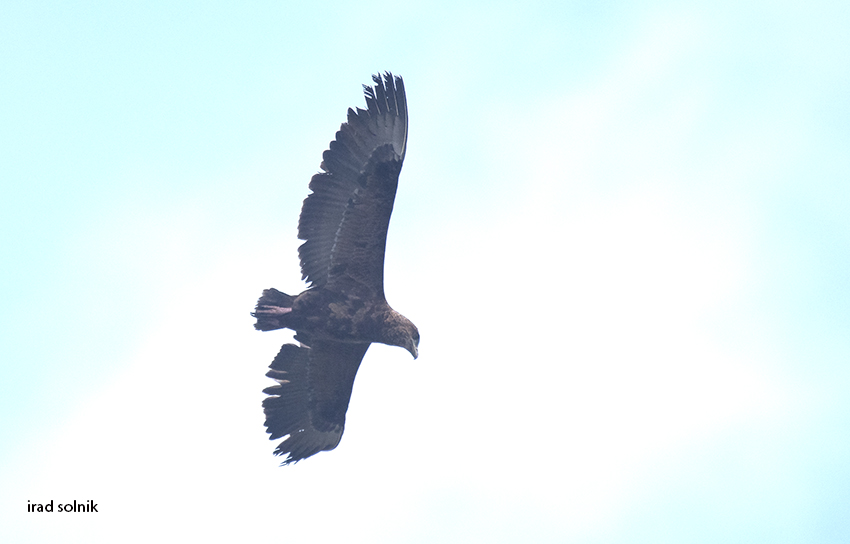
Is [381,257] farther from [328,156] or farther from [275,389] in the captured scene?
[275,389]

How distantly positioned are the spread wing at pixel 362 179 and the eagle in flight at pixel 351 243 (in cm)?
1

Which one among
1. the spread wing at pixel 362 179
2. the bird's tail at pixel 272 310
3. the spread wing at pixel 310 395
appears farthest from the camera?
the spread wing at pixel 310 395

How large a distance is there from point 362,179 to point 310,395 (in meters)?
3.05

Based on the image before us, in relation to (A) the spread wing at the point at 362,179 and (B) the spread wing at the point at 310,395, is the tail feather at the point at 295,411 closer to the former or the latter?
(B) the spread wing at the point at 310,395

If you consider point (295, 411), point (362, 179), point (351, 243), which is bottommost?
point (295, 411)

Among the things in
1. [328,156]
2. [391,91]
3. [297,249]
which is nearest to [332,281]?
[297,249]

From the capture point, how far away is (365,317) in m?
13.1

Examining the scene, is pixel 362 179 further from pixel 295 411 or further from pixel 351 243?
pixel 295 411

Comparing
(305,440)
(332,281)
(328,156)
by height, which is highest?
(328,156)

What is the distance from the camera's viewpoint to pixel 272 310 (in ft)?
43.0

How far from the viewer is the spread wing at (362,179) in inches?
503

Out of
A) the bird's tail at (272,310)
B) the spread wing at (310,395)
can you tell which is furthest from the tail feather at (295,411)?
the bird's tail at (272,310)

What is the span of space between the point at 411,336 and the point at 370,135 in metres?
2.40

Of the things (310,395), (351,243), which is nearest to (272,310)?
(351,243)
